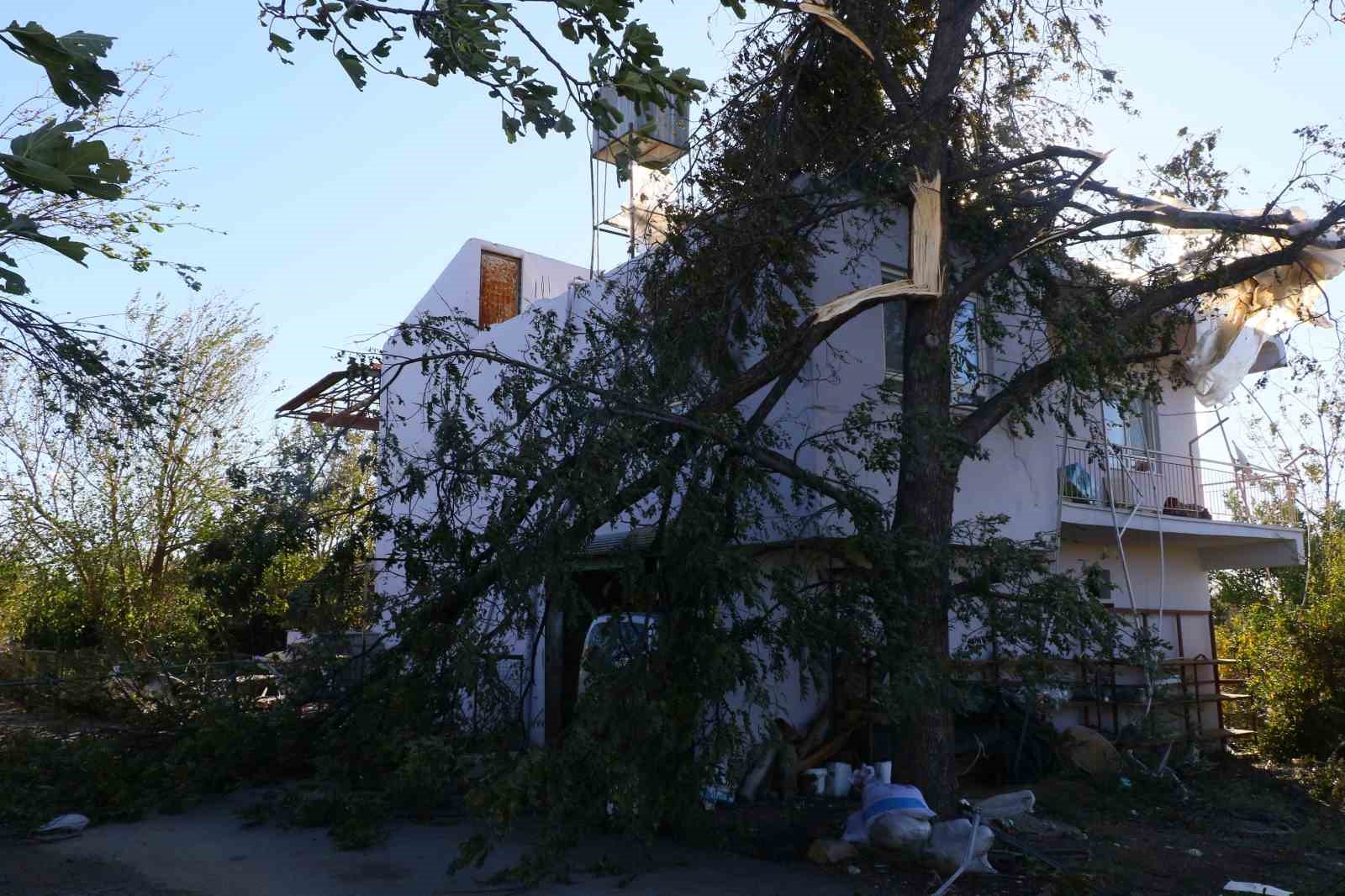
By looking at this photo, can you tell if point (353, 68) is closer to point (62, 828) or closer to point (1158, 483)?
point (62, 828)

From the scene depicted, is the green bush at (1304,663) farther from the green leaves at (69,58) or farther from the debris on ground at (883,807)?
the green leaves at (69,58)

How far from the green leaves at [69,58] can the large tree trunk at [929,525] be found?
5.69m

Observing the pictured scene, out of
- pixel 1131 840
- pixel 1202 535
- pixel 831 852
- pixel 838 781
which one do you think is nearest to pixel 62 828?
pixel 831 852

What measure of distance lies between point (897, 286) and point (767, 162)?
2006 mm

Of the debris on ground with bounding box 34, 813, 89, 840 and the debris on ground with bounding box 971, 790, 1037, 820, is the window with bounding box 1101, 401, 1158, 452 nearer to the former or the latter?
the debris on ground with bounding box 971, 790, 1037, 820

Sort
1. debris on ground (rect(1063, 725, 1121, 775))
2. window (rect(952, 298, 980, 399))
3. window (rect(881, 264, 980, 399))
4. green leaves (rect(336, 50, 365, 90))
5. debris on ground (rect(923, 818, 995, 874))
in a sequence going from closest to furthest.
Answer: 1. green leaves (rect(336, 50, 365, 90))
2. debris on ground (rect(923, 818, 995, 874))
3. window (rect(952, 298, 980, 399))
4. window (rect(881, 264, 980, 399))
5. debris on ground (rect(1063, 725, 1121, 775))

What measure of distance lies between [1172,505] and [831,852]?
30.1 feet

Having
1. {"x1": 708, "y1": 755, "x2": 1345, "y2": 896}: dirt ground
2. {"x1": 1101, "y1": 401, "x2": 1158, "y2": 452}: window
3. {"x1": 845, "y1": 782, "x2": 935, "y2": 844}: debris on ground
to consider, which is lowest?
{"x1": 708, "y1": 755, "x2": 1345, "y2": 896}: dirt ground

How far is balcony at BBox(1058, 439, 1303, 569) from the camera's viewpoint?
42.3 feet

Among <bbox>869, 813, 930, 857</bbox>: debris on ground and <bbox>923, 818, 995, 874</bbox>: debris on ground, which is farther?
<bbox>869, 813, 930, 857</bbox>: debris on ground

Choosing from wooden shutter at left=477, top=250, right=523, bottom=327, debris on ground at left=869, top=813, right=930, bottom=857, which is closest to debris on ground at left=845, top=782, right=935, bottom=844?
debris on ground at left=869, top=813, right=930, bottom=857

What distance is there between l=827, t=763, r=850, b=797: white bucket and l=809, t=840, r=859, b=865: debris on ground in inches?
105

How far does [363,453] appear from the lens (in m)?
8.61

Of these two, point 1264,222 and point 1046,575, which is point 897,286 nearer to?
point 1046,575
